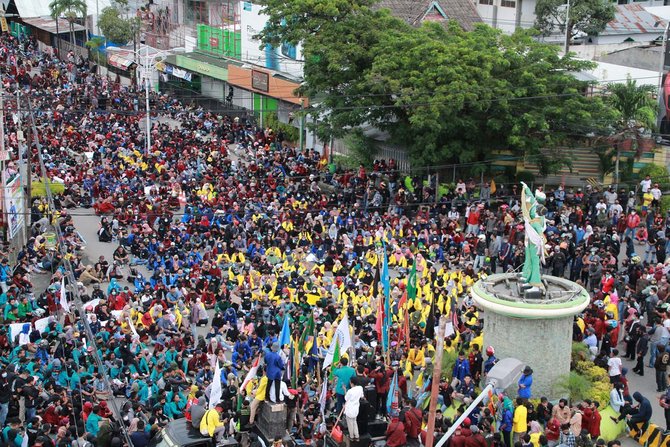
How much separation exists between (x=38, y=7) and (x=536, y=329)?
2441 inches

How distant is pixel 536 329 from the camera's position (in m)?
18.6

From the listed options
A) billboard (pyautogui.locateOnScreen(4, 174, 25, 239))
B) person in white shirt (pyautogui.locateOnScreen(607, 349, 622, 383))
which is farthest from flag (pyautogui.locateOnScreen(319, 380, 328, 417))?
billboard (pyautogui.locateOnScreen(4, 174, 25, 239))

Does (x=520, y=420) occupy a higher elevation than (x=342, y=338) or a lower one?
lower

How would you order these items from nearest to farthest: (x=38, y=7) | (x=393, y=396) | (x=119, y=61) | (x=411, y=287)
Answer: (x=393, y=396), (x=411, y=287), (x=119, y=61), (x=38, y=7)

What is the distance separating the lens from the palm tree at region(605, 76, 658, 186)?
32125mm

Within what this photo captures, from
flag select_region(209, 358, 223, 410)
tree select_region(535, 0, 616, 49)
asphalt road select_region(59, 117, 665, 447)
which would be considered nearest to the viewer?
flag select_region(209, 358, 223, 410)

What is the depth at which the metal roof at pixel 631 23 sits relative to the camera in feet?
173

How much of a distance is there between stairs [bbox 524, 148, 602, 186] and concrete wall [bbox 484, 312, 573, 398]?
15.2 m

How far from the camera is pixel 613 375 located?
18766 mm

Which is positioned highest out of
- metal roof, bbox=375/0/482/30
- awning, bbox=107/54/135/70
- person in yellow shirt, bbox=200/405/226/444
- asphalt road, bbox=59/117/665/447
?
metal roof, bbox=375/0/482/30

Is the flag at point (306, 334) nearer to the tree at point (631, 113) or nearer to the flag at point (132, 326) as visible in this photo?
the flag at point (132, 326)

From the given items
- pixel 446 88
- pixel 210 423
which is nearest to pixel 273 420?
pixel 210 423

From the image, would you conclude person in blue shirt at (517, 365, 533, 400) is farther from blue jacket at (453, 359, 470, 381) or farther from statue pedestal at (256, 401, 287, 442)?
statue pedestal at (256, 401, 287, 442)

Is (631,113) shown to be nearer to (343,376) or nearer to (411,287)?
(411,287)
